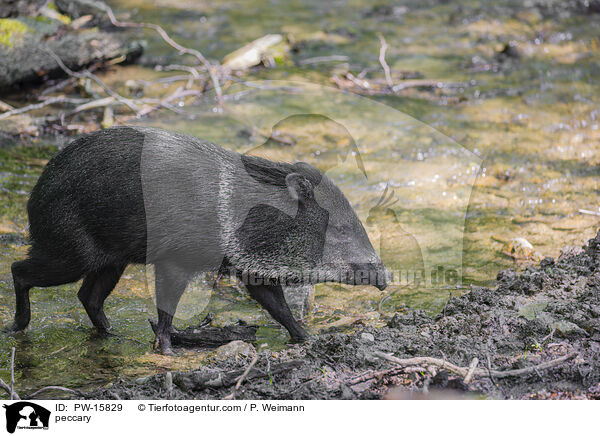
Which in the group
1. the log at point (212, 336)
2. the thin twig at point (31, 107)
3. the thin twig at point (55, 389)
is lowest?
the log at point (212, 336)

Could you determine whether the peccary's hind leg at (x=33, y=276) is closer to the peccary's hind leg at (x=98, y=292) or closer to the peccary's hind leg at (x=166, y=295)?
the peccary's hind leg at (x=98, y=292)

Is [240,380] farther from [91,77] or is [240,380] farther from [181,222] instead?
[91,77]

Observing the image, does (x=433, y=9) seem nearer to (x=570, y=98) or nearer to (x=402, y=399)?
(x=570, y=98)

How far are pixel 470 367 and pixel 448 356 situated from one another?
0.34 meters

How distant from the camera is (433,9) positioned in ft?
46.2

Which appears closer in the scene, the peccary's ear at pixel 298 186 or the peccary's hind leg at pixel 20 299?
the peccary's ear at pixel 298 186

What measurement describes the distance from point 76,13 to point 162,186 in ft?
25.6

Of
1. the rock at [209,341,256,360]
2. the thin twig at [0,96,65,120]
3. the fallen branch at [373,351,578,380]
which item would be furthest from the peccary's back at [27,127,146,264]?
the thin twig at [0,96,65,120]

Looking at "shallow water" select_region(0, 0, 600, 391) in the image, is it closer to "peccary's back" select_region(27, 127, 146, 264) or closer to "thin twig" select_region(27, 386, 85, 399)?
"thin twig" select_region(27, 386, 85, 399)

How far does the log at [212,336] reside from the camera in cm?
507

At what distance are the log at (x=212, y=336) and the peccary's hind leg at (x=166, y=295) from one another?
15 cm

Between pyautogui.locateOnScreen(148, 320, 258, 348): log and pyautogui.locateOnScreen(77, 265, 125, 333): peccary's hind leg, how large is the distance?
1.51 ft

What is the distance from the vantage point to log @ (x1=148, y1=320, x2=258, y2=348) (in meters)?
5.07

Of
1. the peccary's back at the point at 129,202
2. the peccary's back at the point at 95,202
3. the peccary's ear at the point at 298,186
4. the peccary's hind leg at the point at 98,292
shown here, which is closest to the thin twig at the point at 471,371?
the peccary's ear at the point at 298,186
